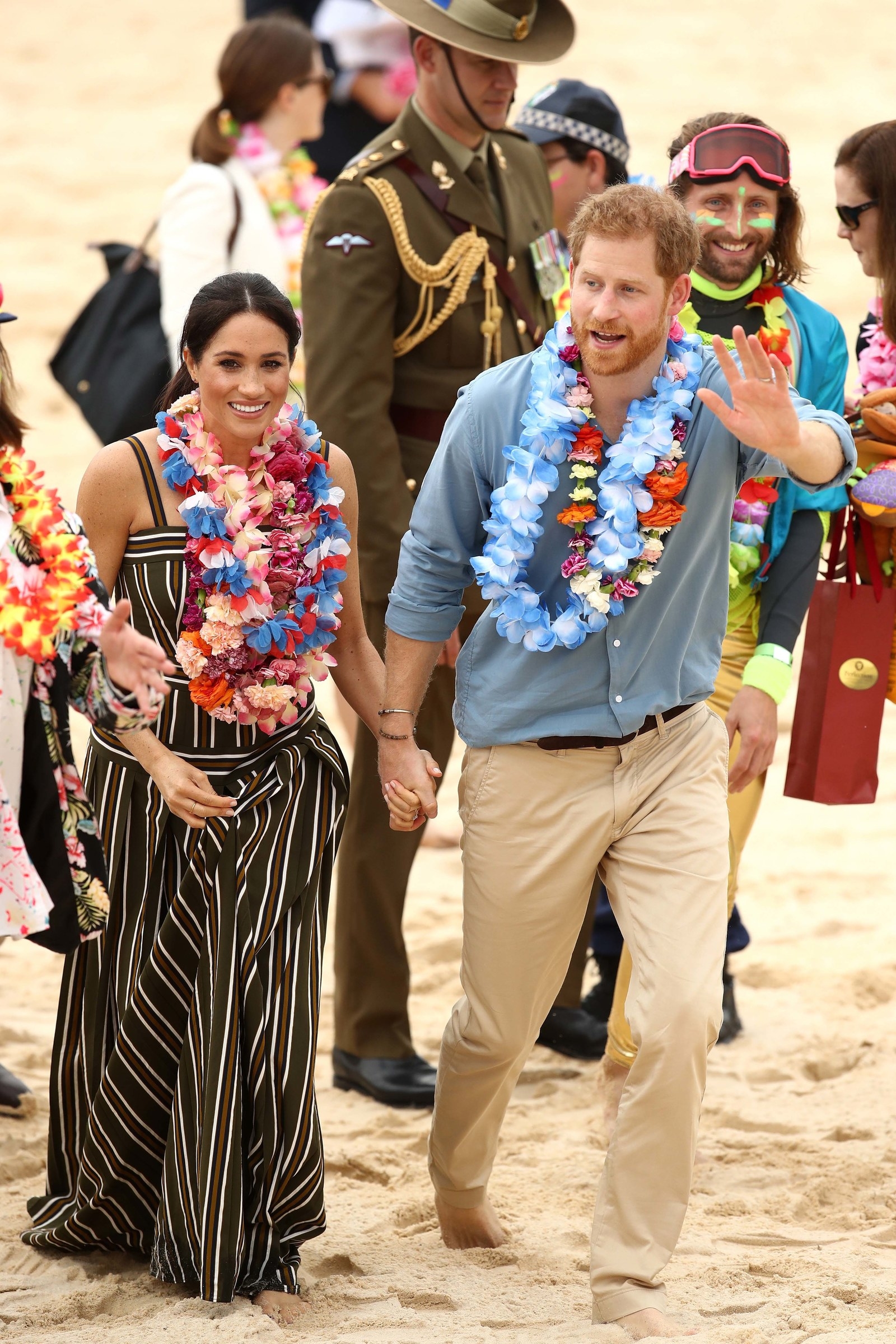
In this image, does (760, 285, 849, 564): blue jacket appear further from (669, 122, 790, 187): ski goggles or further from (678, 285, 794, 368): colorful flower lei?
(669, 122, 790, 187): ski goggles

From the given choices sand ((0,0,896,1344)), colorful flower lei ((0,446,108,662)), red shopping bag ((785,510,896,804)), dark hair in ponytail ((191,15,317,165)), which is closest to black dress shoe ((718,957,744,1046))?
sand ((0,0,896,1344))

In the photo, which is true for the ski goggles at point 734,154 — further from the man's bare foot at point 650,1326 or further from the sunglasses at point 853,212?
the man's bare foot at point 650,1326

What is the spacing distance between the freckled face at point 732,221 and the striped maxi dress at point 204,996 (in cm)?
153

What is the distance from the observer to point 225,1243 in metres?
3.56

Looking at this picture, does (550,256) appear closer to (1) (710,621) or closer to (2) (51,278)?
(1) (710,621)

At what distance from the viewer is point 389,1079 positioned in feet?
16.0

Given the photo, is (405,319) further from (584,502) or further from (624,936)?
(624,936)

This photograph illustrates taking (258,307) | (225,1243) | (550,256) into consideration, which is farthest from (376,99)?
(225,1243)

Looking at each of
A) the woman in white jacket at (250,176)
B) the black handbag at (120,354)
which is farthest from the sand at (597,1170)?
the woman in white jacket at (250,176)

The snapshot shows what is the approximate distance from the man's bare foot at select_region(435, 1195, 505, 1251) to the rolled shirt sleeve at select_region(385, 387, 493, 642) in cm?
127

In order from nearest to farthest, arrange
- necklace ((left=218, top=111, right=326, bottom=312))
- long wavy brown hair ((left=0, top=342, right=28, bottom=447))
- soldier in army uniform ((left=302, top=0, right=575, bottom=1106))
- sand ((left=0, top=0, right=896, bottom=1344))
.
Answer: long wavy brown hair ((left=0, top=342, right=28, bottom=447))
sand ((left=0, top=0, right=896, bottom=1344))
soldier in army uniform ((left=302, top=0, right=575, bottom=1106))
necklace ((left=218, top=111, right=326, bottom=312))

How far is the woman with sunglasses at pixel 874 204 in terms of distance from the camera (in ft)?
14.5

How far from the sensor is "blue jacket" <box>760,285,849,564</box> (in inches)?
168

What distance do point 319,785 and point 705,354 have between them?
1204 mm
